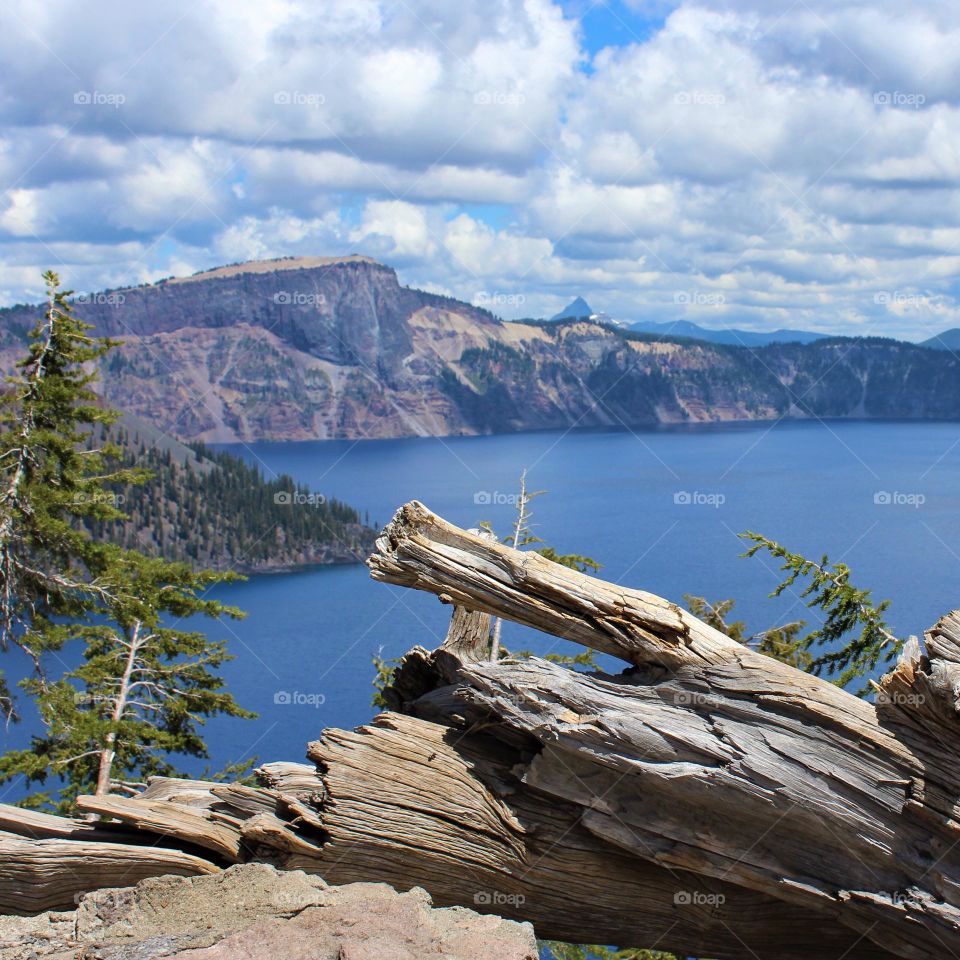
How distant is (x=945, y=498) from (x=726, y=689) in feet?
382

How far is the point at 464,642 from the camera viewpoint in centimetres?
1007

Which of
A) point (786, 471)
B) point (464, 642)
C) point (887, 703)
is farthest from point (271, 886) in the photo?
point (786, 471)

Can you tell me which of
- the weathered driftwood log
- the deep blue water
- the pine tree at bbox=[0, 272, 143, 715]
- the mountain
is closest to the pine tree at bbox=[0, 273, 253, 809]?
the pine tree at bbox=[0, 272, 143, 715]

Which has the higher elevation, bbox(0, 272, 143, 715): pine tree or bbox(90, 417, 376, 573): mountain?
bbox(0, 272, 143, 715): pine tree

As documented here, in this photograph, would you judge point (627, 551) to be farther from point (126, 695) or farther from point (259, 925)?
point (259, 925)

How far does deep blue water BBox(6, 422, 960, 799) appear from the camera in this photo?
190ft

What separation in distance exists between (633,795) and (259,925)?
2.98 meters

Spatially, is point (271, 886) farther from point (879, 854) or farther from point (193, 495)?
point (193, 495)

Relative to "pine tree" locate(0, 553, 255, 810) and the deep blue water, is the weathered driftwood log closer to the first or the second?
"pine tree" locate(0, 553, 255, 810)

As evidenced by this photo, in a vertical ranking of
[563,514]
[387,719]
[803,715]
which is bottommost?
[563,514]

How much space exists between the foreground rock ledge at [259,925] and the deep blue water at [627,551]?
14.2m

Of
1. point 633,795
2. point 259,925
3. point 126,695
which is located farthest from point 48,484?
point 633,795

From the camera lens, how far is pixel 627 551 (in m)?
88.2

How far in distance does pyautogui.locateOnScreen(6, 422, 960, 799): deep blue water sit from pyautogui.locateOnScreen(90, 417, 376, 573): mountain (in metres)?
8.80
